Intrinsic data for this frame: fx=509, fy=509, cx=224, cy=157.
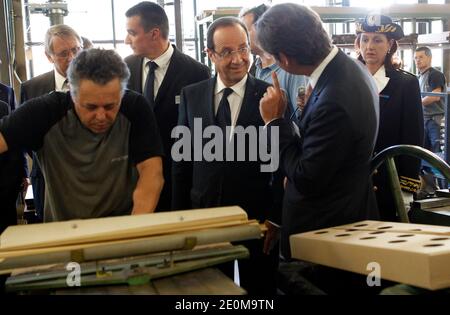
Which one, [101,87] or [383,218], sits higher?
[101,87]

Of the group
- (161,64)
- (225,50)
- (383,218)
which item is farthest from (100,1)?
(383,218)

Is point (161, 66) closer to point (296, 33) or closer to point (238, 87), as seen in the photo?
point (238, 87)

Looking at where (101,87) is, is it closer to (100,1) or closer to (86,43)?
(86,43)

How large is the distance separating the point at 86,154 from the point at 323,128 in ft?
2.57

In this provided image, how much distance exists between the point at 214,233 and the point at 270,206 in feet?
3.45

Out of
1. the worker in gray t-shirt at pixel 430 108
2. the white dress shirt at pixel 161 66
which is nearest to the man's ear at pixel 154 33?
the white dress shirt at pixel 161 66

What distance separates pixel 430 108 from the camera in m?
5.55

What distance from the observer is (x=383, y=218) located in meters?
2.25

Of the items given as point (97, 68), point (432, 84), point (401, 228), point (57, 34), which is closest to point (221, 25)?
point (97, 68)

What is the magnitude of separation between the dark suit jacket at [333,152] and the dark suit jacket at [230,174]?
1.39 ft

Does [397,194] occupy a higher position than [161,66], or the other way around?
[161,66]

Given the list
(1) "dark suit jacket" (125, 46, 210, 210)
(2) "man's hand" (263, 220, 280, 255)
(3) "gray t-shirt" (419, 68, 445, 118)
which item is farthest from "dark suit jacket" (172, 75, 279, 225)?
(3) "gray t-shirt" (419, 68, 445, 118)

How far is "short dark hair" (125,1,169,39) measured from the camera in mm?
2789

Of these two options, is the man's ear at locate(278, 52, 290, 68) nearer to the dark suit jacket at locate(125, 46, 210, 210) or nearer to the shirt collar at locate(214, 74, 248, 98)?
the shirt collar at locate(214, 74, 248, 98)
